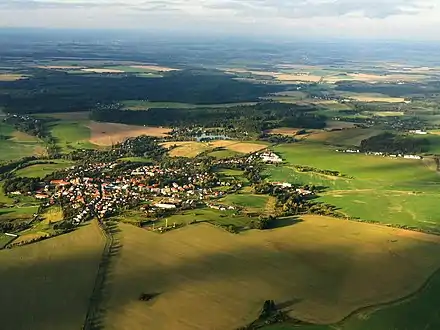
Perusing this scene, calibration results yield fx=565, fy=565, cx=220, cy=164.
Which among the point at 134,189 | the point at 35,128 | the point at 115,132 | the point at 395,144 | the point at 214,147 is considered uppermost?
the point at 395,144

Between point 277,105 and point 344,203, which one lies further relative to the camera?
point 277,105

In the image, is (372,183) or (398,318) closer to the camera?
(398,318)

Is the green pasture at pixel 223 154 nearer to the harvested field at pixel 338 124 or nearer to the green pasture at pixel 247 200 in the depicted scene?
the green pasture at pixel 247 200

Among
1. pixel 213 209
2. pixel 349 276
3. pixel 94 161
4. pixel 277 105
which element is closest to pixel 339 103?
pixel 277 105

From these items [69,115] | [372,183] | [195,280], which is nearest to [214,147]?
[372,183]

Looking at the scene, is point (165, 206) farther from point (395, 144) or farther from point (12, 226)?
point (395, 144)

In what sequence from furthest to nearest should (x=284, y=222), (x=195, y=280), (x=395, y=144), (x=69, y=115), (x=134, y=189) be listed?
(x=69, y=115)
(x=395, y=144)
(x=134, y=189)
(x=284, y=222)
(x=195, y=280)

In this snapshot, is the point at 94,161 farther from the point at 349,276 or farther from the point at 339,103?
the point at 339,103
